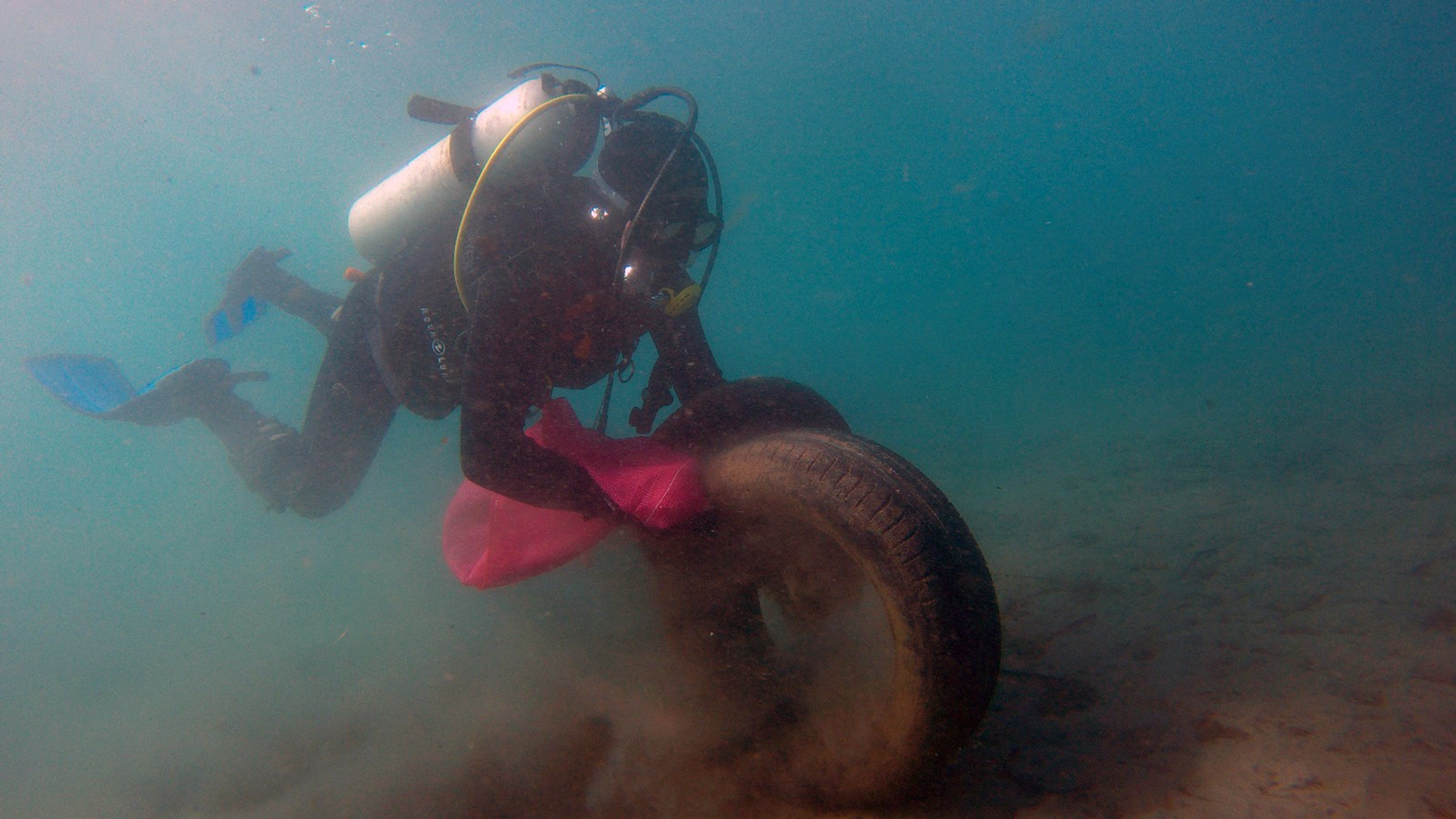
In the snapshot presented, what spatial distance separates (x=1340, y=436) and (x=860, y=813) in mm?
8841

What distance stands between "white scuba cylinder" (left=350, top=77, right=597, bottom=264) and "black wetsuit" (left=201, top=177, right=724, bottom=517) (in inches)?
5.3

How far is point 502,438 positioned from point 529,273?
32.5 inches

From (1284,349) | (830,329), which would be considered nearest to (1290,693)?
(1284,349)

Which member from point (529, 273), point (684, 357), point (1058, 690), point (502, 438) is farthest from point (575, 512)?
point (1058, 690)

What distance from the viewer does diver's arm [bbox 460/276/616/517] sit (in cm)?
238

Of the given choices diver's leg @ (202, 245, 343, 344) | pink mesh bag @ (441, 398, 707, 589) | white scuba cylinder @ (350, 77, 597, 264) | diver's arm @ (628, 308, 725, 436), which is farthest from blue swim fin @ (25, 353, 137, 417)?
diver's arm @ (628, 308, 725, 436)

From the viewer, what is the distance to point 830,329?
63000 mm

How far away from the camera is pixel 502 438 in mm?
2387

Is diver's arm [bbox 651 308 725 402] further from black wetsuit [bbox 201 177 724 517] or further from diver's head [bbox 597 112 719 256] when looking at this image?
diver's head [bbox 597 112 719 256]

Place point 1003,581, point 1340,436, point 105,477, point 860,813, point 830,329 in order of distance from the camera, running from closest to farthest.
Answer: point 860,813
point 1003,581
point 1340,436
point 105,477
point 830,329

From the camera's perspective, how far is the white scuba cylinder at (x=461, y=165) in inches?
113

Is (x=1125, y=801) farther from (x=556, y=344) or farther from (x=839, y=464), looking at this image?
(x=556, y=344)

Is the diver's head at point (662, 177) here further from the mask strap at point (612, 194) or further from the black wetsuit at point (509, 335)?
the black wetsuit at point (509, 335)

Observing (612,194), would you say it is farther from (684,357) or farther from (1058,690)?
(1058,690)
